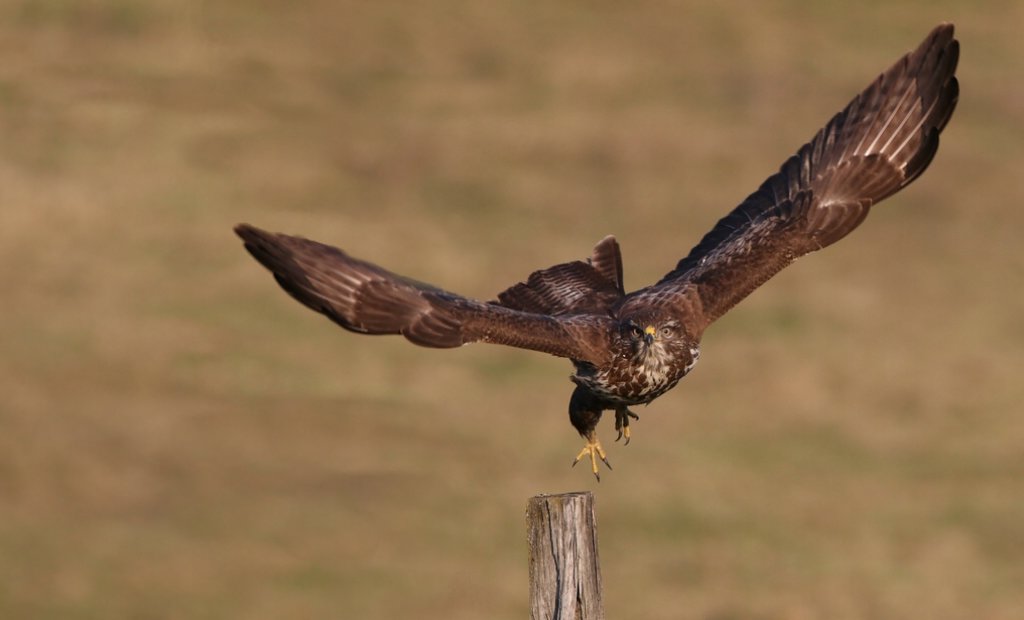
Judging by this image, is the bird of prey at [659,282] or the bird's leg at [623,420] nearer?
the bird of prey at [659,282]

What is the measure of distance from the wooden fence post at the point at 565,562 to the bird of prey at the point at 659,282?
132 cm

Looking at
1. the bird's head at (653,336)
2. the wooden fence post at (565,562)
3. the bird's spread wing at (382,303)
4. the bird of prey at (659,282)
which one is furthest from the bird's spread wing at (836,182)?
the wooden fence post at (565,562)

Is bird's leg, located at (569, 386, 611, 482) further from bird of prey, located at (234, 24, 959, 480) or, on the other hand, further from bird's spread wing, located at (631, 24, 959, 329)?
bird's spread wing, located at (631, 24, 959, 329)

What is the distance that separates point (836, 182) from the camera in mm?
14312

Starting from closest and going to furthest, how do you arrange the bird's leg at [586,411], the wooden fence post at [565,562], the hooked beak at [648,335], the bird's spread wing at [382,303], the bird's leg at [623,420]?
1. the wooden fence post at [565,562]
2. the bird's spread wing at [382,303]
3. the hooked beak at [648,335]
4. the bird's leg at [586,411]
5. the bird's leg at [623,420]

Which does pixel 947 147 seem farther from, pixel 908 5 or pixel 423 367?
pixel 423 367

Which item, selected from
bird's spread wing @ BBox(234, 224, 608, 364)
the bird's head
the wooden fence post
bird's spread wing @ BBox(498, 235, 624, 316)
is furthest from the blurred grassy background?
the wooden fence post

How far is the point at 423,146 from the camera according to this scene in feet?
138

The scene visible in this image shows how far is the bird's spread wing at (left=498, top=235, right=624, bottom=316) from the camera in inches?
541

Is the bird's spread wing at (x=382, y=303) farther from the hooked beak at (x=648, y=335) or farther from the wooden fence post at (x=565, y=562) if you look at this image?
the wooden fence post at (x=565, y=562)

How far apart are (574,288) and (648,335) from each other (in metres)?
1.34

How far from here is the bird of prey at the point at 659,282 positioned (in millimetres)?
11750

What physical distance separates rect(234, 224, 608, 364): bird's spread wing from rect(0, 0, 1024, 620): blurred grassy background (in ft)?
40.3

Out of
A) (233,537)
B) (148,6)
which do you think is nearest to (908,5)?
(148,6)
